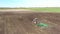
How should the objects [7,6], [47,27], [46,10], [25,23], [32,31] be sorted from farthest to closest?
[46,10]
[7,6]
[25,23]
[47,27]
[32,31]

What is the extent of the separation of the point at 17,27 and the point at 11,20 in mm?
237

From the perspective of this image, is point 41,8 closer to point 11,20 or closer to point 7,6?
point 7,6

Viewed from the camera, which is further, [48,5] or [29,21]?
[48,5]

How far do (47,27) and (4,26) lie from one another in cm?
35

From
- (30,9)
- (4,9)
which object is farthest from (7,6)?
(30,9)

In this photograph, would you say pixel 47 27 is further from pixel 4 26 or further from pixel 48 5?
pixel 48 5

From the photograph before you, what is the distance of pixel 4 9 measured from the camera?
1.85 meters

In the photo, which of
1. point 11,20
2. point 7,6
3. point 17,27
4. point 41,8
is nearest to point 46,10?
point 41,8

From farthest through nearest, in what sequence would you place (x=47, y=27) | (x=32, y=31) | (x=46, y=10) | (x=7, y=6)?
(x=46, y=10) < (x=7, y=6) < (x=47, y=27) < (x=32, y=31)

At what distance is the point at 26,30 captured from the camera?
117cm

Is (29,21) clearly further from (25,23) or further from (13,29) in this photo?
(13,29)

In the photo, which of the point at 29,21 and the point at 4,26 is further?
the point at 29,21

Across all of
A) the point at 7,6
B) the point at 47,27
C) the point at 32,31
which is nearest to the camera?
the point at 32,31

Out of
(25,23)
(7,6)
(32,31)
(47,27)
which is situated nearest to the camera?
(32,31)
